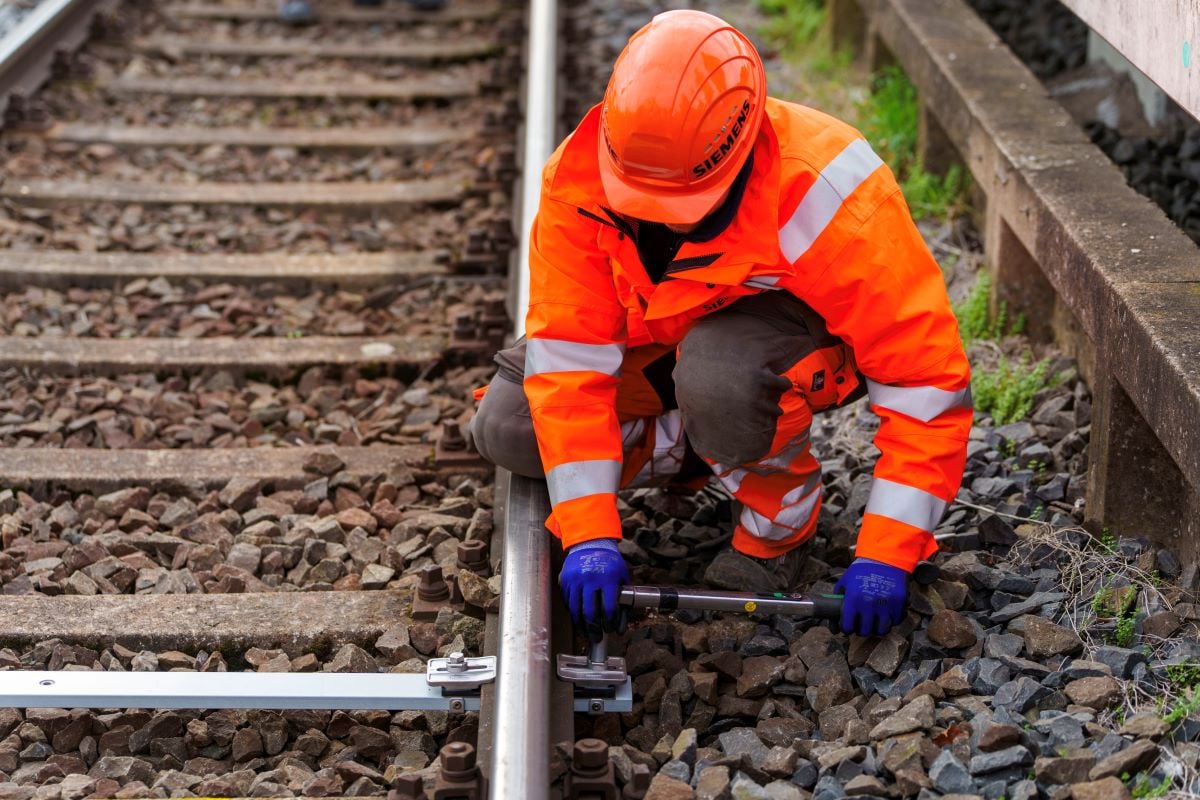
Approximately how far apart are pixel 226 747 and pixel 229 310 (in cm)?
208

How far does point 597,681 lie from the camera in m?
2.79

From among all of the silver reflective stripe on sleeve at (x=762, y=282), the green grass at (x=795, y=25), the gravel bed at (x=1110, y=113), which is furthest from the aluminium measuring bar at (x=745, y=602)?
the green grass at (x=795, y=25)

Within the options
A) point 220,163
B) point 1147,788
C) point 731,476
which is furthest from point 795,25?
point 1147,788

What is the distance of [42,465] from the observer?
149 inches

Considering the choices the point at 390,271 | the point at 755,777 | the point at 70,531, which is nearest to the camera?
the point at 755,777

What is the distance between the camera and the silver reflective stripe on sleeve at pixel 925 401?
9.43ft

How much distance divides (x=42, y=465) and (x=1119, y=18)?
2904 mm

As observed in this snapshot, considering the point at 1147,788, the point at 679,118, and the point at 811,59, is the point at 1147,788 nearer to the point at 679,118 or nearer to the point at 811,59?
the point at 679,118

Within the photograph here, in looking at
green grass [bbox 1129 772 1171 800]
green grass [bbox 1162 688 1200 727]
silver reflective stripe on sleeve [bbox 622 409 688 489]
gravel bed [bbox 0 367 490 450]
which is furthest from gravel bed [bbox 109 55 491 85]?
green grass [bbox 1129 772 1171 800]

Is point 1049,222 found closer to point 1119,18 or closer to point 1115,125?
point 1119,18

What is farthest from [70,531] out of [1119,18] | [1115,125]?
[1115,125]

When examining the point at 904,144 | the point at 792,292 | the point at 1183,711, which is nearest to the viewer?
the point at 1183,711

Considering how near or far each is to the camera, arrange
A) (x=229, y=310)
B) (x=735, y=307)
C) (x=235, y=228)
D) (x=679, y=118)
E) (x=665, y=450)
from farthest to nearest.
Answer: (x=235, y=228), (x=229, y=310), (x=665, y=450), (x=735, y=307), (x=679, y=118)

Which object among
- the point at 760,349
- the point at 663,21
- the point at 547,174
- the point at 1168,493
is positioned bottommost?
the point at 1168,493
